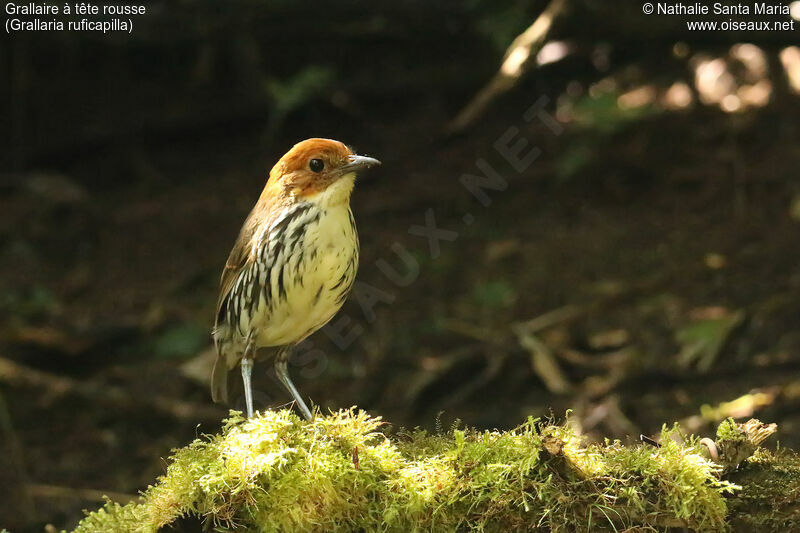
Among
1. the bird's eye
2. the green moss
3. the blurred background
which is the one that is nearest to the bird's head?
the bird's eye

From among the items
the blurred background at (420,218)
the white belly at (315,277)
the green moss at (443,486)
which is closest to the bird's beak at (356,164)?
the white belly at (315,277)

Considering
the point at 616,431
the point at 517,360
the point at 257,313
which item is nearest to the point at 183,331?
the point at 517,360

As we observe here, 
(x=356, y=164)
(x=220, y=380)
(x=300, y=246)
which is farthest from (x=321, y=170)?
(x=220, y=380)

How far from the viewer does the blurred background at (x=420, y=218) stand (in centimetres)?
619

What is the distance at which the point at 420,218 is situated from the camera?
26.7 feet

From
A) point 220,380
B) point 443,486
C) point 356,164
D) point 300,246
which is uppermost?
point 356,164

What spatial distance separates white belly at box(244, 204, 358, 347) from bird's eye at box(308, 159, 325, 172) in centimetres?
15

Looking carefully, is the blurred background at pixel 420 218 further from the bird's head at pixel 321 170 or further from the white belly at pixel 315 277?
the bird's head at pixel 321 170

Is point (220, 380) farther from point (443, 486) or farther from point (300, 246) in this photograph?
point (443, 486)

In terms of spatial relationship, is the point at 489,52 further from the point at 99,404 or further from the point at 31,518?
the point at 31,518

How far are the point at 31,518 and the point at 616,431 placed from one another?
11.1ft

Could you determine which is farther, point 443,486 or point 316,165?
point 316,165

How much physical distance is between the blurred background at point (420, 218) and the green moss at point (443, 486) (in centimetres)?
281

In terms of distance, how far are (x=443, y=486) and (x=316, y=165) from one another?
48.3 inches
